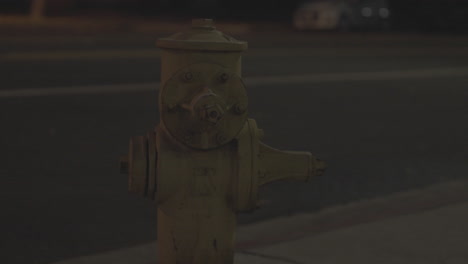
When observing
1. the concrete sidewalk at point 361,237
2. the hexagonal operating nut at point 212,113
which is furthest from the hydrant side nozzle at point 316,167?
the concrete sidewalk at point 361,237

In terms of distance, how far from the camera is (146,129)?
1015 centimetres

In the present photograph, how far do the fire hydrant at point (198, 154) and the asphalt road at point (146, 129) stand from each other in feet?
5.25

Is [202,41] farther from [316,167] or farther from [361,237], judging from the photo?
[361,237]

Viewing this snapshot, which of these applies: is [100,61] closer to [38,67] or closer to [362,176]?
[38,67]

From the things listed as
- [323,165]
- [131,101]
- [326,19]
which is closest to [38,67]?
[131,101]

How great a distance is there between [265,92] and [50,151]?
518cm

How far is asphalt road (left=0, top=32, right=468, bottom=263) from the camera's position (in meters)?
6.68

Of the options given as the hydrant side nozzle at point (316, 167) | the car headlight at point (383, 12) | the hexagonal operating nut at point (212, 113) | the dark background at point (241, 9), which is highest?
the hexagonal operating nut at point (212, 113)

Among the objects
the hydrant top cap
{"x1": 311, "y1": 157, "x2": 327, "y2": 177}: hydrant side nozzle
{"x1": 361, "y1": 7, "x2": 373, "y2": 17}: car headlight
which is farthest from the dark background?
the hydrant top cap

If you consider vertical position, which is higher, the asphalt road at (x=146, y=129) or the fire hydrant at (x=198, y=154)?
the fire hydrant at (x=198, y=154)

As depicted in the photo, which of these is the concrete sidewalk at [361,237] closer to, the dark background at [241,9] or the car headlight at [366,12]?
the car headlight at [366,12]

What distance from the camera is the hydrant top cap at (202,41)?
13.9 feet

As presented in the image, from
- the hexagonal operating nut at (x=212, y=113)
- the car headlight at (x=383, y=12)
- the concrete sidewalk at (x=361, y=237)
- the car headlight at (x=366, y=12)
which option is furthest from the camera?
the car headlight at (x=383, y=12)

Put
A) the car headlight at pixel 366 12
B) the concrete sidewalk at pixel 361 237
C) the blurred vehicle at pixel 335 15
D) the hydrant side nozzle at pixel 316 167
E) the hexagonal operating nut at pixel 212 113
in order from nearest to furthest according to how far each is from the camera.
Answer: the hexagonal operating nut at pixel 212 113 → the hydrant side nozzle at pixel 316 167 → the concrete sidewalk at pixel 361 237 → the blurred vehicle at pixel 335 15 → the car headlight at pixel 366 12
